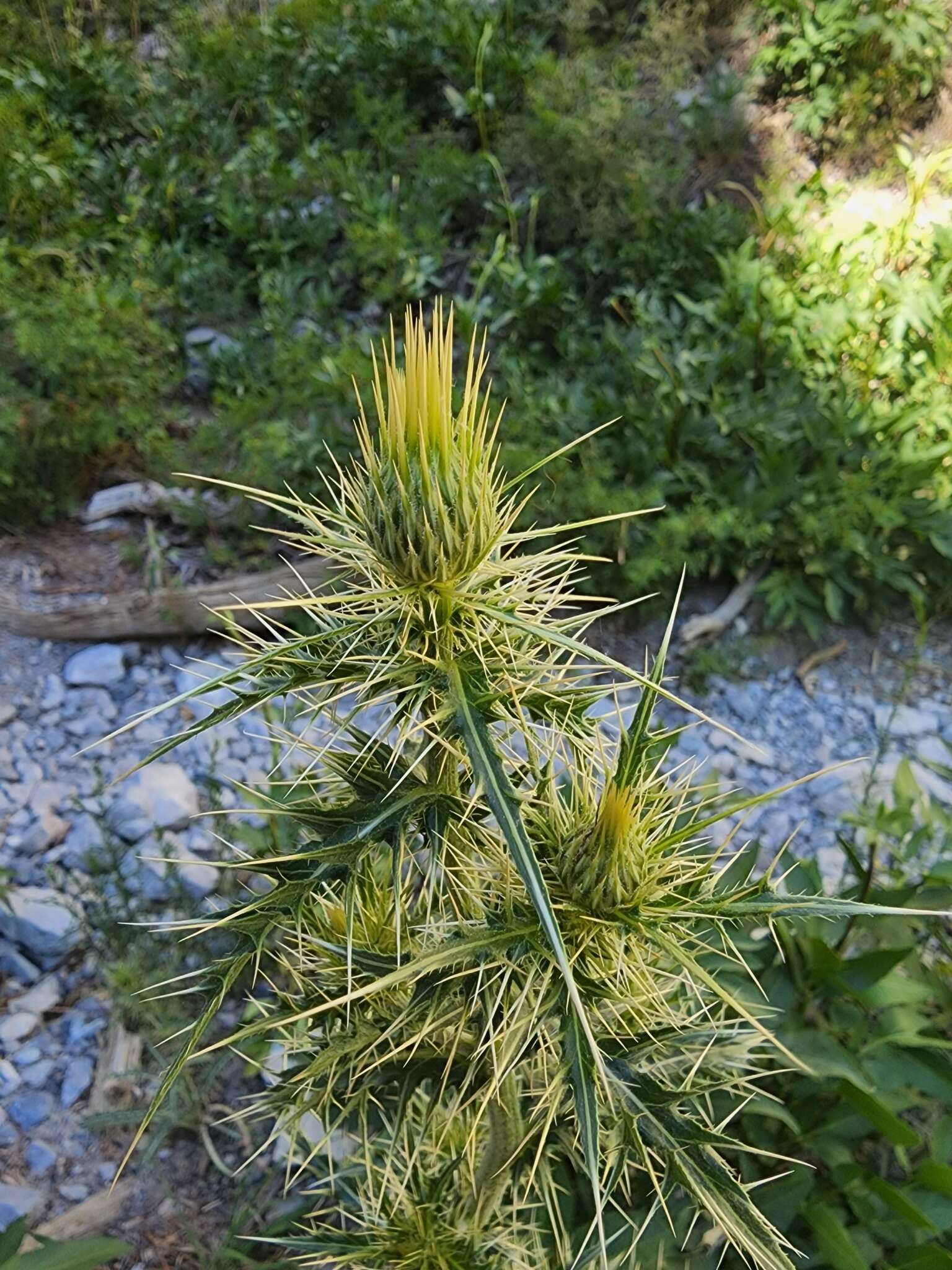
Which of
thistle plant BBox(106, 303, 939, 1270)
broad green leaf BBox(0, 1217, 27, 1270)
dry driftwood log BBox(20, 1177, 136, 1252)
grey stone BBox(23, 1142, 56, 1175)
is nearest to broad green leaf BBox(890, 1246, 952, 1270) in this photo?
thistle plant BBox(106, 303, 939, 1270)

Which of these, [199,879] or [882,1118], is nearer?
[882,1118]

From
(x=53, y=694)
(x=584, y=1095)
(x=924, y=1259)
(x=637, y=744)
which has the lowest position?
(x=924, y=1259)

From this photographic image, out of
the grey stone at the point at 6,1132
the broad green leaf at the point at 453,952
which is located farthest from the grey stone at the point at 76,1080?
the broad green leaf at the point at 453,952

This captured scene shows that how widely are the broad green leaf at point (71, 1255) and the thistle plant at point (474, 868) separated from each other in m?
0.51

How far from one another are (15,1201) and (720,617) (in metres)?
Result: 2.65

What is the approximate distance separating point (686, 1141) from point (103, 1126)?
1.66 meters

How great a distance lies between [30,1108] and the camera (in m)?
2.28

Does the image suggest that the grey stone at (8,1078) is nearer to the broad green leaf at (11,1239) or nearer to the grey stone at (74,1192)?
the grey stone at (74,1192)

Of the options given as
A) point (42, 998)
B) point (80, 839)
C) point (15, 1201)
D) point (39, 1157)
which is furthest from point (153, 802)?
point (15, 1201)

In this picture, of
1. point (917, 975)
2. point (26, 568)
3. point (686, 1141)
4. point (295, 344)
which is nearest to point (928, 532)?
point (917, 975)

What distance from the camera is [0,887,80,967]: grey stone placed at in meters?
2.51

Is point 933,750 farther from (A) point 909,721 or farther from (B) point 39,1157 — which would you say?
(B) point 39,1157

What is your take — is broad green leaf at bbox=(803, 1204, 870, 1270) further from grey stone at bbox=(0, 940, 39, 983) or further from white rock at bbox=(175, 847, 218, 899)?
grey stone at bbox=(0, 940, 39, 983)

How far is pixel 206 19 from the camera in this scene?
634cm
